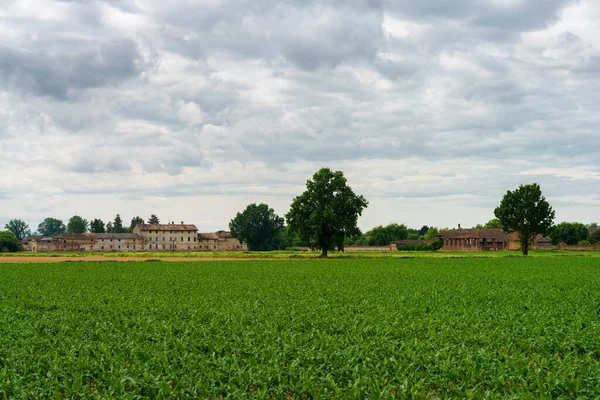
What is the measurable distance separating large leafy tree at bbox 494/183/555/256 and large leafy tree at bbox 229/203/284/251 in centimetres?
8155

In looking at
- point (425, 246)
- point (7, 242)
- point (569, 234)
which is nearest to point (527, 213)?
point (425, 246)

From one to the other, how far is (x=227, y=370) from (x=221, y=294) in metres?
18.2

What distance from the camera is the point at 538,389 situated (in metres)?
11.6

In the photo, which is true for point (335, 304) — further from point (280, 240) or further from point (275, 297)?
point (280, 240)

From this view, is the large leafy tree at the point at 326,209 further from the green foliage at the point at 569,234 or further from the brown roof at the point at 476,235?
the green foliage at the point at 569,234

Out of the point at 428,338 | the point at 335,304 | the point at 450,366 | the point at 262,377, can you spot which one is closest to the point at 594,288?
the point at 335,304

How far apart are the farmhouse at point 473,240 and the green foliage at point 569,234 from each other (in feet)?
96.0

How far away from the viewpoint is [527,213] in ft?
363

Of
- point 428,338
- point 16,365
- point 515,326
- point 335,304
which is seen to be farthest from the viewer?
point 335,304

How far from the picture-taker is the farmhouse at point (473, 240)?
158 metres

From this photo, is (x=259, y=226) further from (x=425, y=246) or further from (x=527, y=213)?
(x=527, y=213)

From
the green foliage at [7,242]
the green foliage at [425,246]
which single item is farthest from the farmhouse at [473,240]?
the green foliage at [7,242]

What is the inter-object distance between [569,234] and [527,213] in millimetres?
87043

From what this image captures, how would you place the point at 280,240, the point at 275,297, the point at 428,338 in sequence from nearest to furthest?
the point at 428,338 < the point at 275,297 < the point at 280,240
